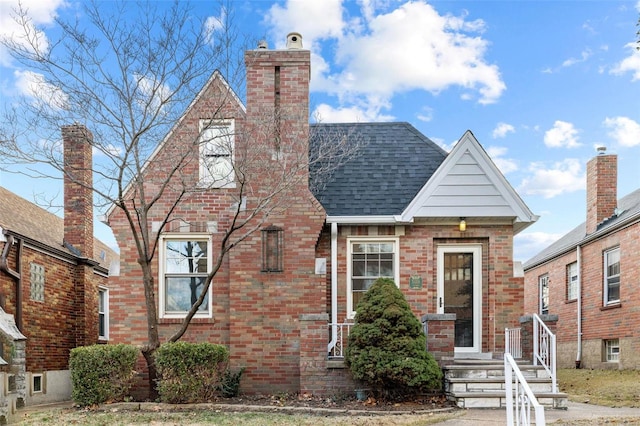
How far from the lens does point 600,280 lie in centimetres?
1584

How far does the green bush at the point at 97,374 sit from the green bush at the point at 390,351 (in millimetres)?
3667

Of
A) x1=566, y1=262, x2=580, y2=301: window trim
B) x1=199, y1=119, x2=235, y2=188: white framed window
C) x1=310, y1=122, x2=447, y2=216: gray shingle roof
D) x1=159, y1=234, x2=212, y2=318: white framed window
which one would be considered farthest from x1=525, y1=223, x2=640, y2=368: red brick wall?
x1=159, y1=234, x2=212, y2=318: white framed window

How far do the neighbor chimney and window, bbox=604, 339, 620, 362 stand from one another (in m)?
13.6

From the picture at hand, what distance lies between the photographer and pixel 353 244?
1137 cm

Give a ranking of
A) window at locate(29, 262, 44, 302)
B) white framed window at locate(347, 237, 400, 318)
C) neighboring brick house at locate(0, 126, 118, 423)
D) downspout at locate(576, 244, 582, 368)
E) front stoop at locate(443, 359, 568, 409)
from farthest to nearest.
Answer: downspout at locate(576, 244, 582, 368) < window at locate(29, 262, 44, 302) < white framed window at locate(347, 237, 400, 318) < neighboring brick house at locate(0, 126, 118, 423) < front stoop at locate(443, 359, 568, 409)

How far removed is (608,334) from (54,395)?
1369 cm

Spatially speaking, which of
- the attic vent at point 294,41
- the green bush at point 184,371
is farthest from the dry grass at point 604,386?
the attic vent at point 294,41

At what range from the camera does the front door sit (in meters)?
11.1

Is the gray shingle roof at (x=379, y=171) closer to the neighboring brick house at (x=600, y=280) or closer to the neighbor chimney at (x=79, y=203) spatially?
the neighbor chimney at (x=79, y=203)

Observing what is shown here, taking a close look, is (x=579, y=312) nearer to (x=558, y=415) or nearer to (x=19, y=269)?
(x=558, y=415)

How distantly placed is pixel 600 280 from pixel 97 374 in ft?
42.8

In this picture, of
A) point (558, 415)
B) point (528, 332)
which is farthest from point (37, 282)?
point (558, 415)

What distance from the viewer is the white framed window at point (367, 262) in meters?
11.3

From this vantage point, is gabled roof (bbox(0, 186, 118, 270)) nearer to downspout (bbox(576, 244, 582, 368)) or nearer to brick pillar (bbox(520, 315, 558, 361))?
brick pillar (bbox(520, 315, 558, 361))
